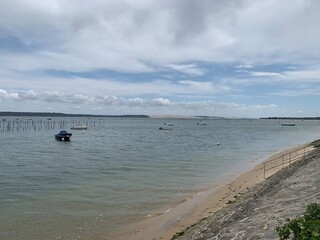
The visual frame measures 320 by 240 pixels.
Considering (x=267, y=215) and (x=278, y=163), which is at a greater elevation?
(x=267, y=215)

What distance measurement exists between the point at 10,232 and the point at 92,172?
718 inches

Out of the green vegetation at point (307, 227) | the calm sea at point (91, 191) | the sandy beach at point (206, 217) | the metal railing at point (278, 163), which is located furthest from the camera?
the metal railing at point (278, 163)

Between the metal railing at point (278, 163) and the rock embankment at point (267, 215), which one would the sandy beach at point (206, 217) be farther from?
the metal railing at point (278, 163)

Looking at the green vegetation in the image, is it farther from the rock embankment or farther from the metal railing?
the metal railing

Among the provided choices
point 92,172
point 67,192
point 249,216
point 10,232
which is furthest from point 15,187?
point 249,216

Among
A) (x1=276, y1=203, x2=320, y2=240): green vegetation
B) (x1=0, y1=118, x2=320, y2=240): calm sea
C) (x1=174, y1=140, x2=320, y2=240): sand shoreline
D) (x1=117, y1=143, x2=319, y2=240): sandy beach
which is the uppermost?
(x1=276, y1=203, x2=320, y2=240): green vegetation

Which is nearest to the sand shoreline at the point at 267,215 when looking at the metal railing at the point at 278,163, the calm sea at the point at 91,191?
the calm sea at the point at 91,191

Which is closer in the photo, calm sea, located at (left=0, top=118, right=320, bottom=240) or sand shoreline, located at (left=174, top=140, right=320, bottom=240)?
sand shoreline, located at (left=174, top=140, right=320, bottom=240)

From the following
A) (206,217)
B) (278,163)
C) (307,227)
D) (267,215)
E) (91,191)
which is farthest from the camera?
(278,163)

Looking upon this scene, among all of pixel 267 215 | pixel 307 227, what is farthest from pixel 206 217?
pixel 307 227

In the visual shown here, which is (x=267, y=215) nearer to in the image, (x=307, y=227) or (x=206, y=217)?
(x=307, y=227)

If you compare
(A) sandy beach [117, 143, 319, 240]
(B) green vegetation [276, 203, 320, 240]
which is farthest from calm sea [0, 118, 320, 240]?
(B) green vegetation [276, 203, 320, 240]

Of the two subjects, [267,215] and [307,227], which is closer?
[307,227]

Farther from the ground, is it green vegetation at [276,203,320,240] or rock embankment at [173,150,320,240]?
green vegetation at [276,203,320,240]
